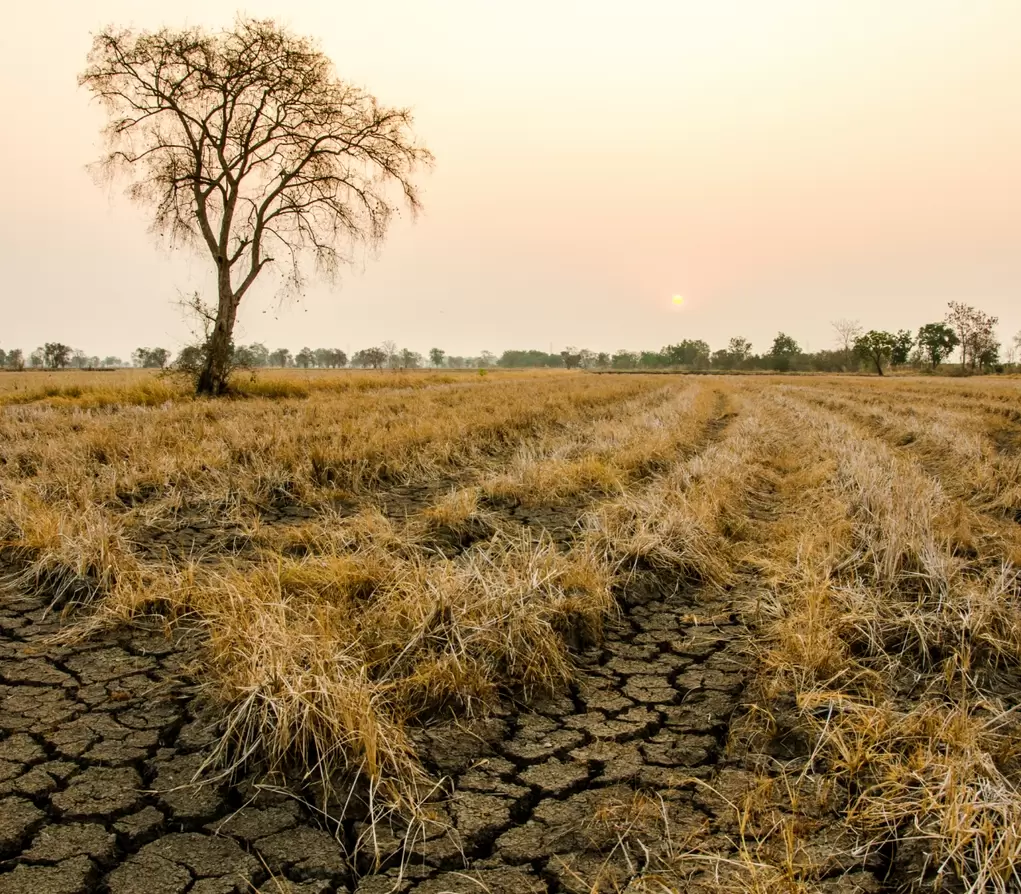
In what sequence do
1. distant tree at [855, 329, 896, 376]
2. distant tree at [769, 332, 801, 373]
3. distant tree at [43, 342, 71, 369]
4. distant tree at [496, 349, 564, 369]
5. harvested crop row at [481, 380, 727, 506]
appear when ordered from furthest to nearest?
distant tree at [496, 349, 564, 369], distant tree at [769, 332, 801, 373], distant tree at [855, 329, 896, 376], distant tree at [43, 342, 71, 369], harvested crop row at [481, 380, 727, 506]

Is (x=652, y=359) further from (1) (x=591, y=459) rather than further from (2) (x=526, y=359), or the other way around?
(1) (x=591, y=459)

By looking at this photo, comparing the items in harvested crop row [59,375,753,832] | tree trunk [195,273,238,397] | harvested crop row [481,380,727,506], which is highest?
tree trunk [195,273,238,397]

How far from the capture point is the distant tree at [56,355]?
2462 inches

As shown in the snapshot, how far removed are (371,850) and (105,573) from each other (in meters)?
2.51

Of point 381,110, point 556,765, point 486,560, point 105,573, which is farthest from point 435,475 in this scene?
point 381,110

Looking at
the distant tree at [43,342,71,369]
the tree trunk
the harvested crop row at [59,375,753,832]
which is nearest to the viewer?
the harvested crop row at [59,375,753,832]

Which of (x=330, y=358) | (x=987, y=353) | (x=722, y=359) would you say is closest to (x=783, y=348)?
A: (x=722, y=359)

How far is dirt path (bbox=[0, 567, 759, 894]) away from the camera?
166 cm

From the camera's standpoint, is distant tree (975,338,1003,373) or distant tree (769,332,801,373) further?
distant tree (769,332,801,373)

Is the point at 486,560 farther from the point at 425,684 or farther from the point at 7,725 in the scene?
the point at 7,725

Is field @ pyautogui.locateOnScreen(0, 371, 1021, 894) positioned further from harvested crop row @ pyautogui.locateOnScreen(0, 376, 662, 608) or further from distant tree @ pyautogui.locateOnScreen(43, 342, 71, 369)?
distant tree @ pyautogui.locateOnScreen(43, 342, 71, 369)

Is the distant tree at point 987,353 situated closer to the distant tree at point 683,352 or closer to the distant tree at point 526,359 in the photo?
the distant tree at point 683,352

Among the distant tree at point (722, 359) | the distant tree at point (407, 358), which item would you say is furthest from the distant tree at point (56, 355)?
the distant tree at point (722, 359)

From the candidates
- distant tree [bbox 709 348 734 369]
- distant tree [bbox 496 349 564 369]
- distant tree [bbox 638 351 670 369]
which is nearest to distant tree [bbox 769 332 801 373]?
distant tree [bbox 709 348 734 369]
